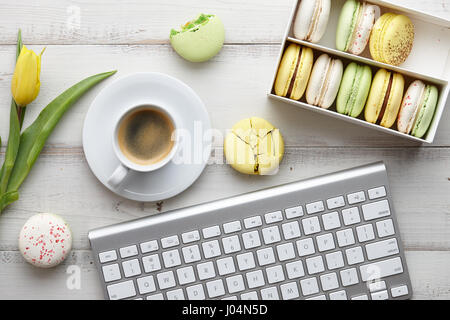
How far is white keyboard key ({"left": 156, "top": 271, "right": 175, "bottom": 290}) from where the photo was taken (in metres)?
0.80

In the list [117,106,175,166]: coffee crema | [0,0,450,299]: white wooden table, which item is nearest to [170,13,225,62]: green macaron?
[0,0,450,299]: white wooden table

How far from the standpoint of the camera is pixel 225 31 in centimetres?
83

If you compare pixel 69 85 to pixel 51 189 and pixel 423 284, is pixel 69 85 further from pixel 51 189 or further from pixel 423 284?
→ pixel 423 284

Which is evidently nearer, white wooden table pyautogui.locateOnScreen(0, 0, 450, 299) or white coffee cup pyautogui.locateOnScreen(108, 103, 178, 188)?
white coffee cup pyautogui.locateOnScreen(108, 103, 178, 188)

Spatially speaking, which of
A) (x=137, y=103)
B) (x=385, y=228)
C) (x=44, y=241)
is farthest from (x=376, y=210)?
(x=44, y=241)

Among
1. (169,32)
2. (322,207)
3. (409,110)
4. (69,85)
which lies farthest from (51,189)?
(409,110)

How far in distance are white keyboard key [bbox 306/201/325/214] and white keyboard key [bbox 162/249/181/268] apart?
0.24 m

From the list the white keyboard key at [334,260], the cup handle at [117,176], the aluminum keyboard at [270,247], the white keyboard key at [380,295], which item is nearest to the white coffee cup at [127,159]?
the cup handle at [117,176]

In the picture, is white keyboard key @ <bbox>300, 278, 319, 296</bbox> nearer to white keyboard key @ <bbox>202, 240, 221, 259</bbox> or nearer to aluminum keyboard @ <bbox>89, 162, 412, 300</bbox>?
aluminum keyboard @ <bbox>89, 162, 412, 300</bbox>

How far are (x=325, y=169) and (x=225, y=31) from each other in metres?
0.31

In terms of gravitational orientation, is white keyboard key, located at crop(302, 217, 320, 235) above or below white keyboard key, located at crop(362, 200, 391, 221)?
below

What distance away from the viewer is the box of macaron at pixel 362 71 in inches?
29.5

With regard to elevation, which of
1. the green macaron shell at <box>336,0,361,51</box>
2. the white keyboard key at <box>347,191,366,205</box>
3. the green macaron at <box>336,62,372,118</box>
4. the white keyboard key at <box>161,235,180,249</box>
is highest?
the green macaron shell at <box>336,0,361,51</box>
